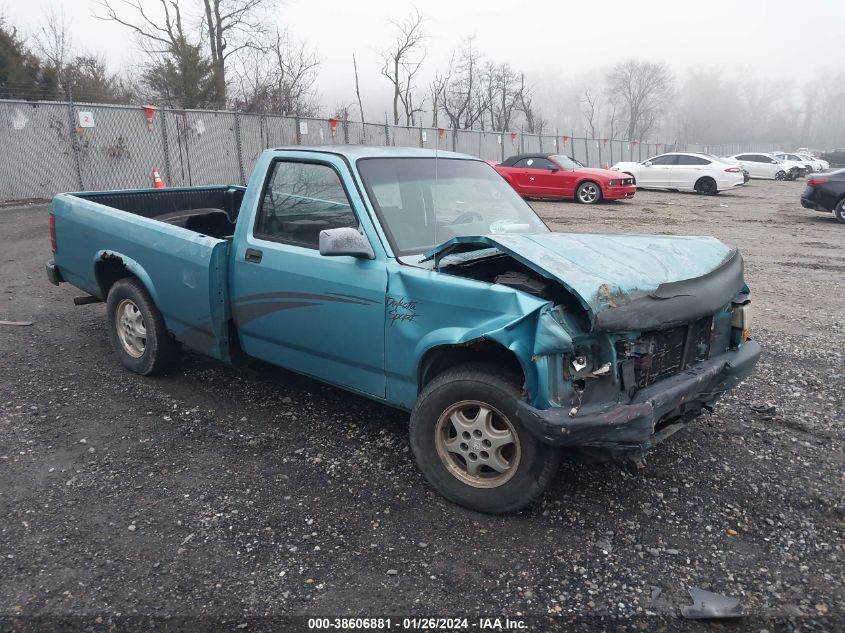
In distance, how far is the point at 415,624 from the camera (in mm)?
2574

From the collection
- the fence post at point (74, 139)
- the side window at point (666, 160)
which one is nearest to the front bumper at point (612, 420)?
the fence post at point (74, 139)

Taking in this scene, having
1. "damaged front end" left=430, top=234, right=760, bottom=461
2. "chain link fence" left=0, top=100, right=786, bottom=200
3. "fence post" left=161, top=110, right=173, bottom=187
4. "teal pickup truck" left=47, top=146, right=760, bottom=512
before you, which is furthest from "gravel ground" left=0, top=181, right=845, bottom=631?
"fence post" left=161, top=110, right=173, bottom=187

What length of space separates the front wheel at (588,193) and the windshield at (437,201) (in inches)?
605

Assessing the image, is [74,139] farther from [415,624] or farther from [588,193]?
[415,624]

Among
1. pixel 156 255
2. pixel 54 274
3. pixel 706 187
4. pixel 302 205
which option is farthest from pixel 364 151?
pixel 706 187

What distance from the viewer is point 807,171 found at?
38.5 meters

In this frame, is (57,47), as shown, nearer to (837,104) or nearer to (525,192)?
(525,192)

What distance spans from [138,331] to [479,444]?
316 centimetres

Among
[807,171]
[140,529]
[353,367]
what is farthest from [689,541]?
[807,171]

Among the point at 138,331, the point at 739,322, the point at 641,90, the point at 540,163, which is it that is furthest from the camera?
the point at 641,90

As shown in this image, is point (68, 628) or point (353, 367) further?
point (353, 367)

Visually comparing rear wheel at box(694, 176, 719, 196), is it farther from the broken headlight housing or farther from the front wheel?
the broken headlight housing

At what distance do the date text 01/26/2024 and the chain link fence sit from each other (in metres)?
13.8

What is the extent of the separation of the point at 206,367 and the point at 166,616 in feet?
9.76
